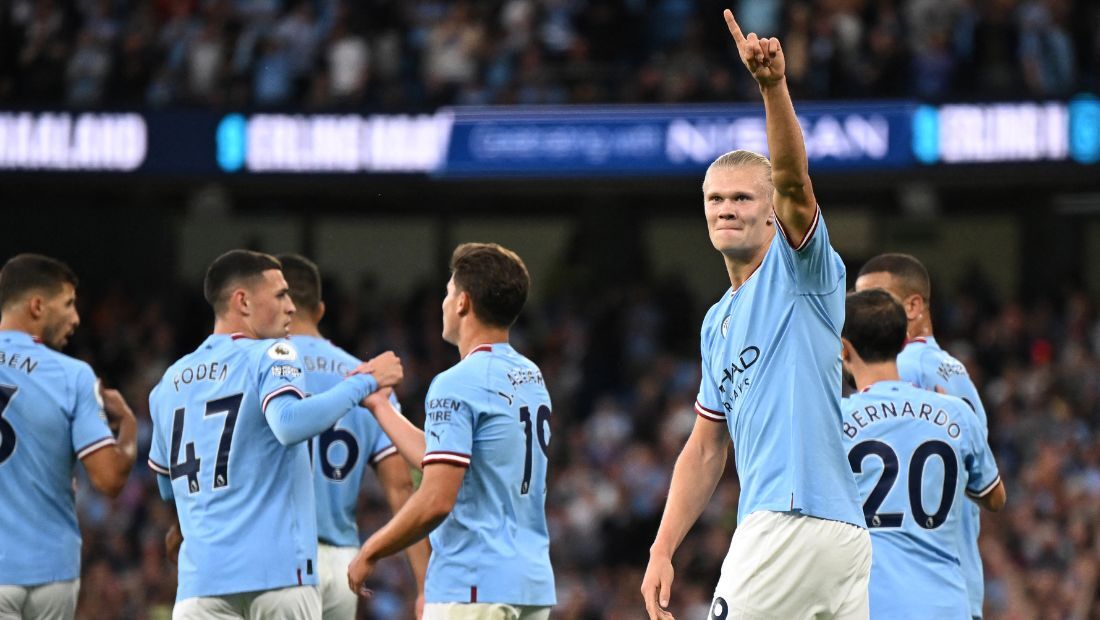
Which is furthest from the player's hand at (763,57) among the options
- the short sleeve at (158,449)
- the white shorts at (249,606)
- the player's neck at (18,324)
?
the player's neck at (18,324)

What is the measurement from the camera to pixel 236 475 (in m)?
5.80

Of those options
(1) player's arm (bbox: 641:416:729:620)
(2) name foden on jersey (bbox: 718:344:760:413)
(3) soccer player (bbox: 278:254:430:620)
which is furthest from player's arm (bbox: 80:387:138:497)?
(2) name foden on jersey (bbox: 718:344:760:413)

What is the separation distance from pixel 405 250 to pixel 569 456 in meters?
5.65

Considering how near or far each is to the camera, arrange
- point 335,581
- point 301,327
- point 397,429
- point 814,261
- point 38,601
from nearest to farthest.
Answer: point 814,261 → point 397,429 → point 38,601 → point 335,581 → point 301,327

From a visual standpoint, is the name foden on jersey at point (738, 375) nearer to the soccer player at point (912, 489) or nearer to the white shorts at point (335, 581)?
the soccer player at point (912, 489)

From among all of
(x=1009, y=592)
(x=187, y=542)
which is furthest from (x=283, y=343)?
(x=1009, y=592)

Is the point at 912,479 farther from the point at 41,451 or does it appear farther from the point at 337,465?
the point at 41,451

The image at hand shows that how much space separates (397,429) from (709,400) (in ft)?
4.43

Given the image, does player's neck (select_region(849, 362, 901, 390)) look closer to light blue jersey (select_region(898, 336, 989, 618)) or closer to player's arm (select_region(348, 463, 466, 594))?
light blue jersey (select_region(898, 336, 989, 618))

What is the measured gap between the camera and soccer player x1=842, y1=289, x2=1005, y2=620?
575 cm

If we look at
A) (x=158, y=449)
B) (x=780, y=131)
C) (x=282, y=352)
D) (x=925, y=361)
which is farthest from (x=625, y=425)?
(x=780, y=131)

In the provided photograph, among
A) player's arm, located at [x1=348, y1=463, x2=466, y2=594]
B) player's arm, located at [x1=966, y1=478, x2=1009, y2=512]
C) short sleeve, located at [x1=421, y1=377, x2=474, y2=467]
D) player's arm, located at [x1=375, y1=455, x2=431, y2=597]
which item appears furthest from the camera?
player's arm, located at [x1=375, y1=455, x2=431, y2=597]

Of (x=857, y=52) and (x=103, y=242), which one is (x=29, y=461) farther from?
(x=103, y=242)

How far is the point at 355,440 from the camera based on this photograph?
7.00 metres
